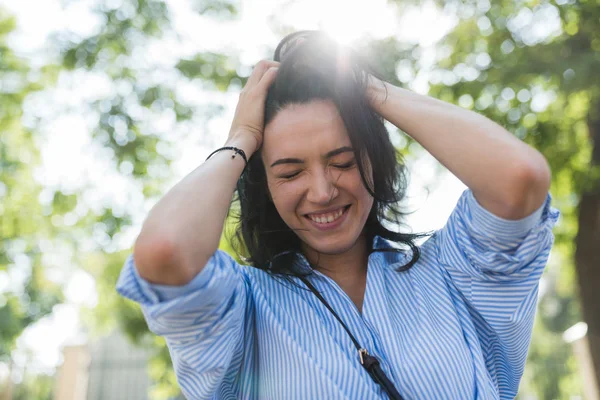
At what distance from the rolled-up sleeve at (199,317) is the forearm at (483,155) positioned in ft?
2.01

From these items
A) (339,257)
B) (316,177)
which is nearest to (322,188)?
(316,177)

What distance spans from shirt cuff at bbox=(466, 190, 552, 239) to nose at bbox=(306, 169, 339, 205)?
39 cm

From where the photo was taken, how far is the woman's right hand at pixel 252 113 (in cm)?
188

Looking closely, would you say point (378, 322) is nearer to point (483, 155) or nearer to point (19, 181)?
point (483, 155)

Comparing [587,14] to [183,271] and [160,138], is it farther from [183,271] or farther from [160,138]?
[183,271]

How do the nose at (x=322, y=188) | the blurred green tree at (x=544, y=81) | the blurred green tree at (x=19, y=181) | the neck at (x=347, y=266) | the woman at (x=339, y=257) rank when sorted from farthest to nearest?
the blurred green tree at (x=19, y=181) < the blurred green tree at (x=544, y=81) < the neck at (x=347, y=266) < the nose at (x=322, y=188) < the woman at (x=339, y=257)

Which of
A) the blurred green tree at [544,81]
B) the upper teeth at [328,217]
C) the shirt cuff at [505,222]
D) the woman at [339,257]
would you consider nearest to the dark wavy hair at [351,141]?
the woman at [339,257]

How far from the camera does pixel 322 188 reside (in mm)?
1804

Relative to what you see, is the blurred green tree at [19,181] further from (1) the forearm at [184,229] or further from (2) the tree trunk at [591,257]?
(1) the forearm at [184,229]

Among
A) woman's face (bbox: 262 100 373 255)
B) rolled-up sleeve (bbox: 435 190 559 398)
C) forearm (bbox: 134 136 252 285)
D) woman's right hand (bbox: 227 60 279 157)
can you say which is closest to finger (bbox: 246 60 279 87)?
woman's right hand (bbox: 227 60 279 157)

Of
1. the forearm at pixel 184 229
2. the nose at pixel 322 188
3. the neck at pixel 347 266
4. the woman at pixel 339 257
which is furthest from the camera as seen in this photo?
the neck at pixel 347 266

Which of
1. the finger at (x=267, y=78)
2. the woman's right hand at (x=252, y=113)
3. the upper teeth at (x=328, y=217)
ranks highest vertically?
the finger at (x=267, y=78)

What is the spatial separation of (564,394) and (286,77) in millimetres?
21966

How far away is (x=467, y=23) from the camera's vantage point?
6.63m
